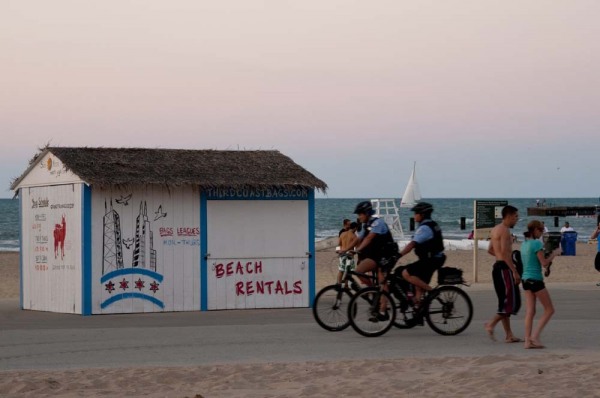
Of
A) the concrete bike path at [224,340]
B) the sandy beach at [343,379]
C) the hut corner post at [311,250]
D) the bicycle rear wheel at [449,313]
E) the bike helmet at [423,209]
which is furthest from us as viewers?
the hut corner post at [311,250]

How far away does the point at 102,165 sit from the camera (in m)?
19.2

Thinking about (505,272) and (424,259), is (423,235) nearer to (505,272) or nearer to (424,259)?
(424,259)

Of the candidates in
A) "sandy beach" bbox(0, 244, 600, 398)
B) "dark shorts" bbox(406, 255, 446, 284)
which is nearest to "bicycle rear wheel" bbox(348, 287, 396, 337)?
"dark shorts" bbox(406, 255, 446, 284)

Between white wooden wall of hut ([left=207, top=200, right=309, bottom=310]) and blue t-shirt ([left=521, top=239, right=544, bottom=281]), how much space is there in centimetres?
747

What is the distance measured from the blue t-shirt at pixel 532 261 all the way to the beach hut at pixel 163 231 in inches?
288

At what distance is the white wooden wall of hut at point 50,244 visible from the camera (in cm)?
1897

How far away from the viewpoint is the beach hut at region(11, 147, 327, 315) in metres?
18.8

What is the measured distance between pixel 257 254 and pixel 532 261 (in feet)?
25.1

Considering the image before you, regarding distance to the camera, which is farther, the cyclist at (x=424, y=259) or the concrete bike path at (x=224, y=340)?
the cyclist at (x=424, y=259)

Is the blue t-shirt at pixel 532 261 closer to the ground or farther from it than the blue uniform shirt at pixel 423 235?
closer to the ground

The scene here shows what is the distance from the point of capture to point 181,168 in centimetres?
1980

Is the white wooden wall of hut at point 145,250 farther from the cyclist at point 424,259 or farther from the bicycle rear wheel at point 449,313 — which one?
the bicycle rear wheel at point 449,313

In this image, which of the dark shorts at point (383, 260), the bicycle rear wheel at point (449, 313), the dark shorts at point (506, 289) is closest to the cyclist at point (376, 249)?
the dark shorts at point (383, 260)

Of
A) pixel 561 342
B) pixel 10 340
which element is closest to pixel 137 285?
pixel 10 340
